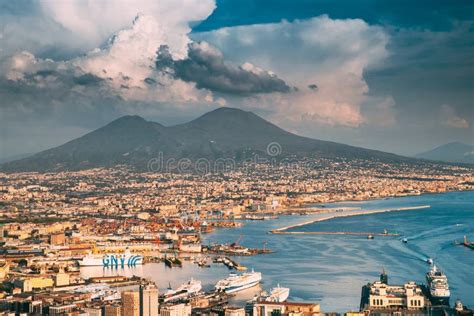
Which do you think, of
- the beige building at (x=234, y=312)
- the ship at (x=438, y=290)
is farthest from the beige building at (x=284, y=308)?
the ship at (x=438, y=290)

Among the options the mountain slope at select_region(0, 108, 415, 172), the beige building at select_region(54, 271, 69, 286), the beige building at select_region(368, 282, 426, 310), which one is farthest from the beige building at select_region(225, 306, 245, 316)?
the mountain slope at select_region(0, 108, 415, 172)

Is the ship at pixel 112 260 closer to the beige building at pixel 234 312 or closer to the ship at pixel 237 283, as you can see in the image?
the ship at pixel 237 283

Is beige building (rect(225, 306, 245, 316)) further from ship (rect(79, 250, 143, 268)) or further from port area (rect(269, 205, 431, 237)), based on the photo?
port area (rect(269, 205, 431, 237))

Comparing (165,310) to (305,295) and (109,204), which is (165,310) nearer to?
→ (305,295)

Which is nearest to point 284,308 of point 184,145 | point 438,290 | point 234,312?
point 234,312

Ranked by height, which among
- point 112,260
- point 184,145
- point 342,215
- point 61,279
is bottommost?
point 61,279

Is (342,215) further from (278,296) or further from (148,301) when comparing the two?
(148,301)

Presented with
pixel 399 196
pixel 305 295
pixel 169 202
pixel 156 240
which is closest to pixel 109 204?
pixel 169 202
